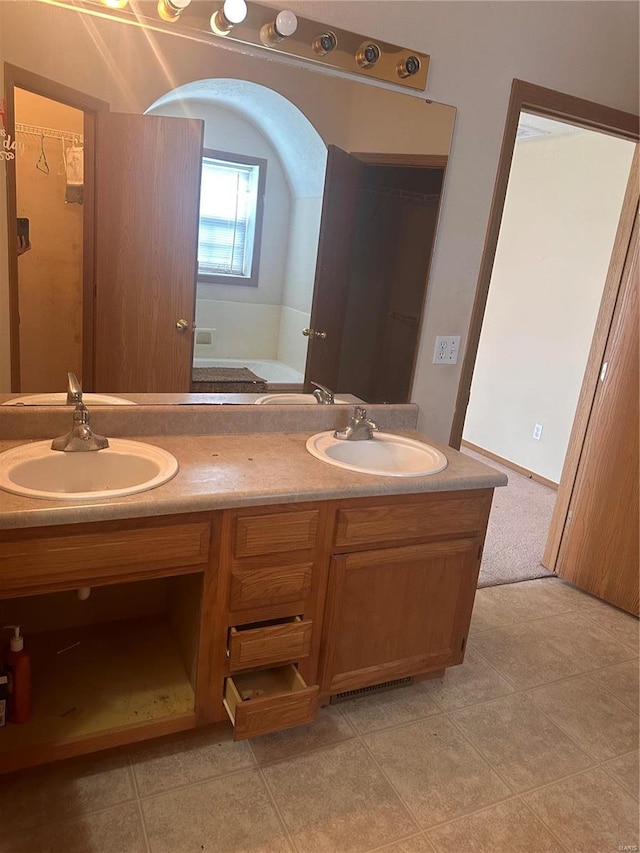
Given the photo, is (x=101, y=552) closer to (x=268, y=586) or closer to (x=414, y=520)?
(x=268, y=586)

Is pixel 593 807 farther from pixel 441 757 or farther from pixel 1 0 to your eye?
pixel 1 0

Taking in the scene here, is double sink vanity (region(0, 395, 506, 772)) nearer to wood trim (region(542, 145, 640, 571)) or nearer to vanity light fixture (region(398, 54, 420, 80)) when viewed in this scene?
wood trim (region(542, 145, 640, 571))

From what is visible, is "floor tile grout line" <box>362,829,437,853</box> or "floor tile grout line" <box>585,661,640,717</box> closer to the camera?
"floor tile grout line" <box>362,829,437,853</box>

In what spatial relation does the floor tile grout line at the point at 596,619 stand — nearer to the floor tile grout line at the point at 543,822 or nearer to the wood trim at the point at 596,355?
the wood trim at the point at 596,355

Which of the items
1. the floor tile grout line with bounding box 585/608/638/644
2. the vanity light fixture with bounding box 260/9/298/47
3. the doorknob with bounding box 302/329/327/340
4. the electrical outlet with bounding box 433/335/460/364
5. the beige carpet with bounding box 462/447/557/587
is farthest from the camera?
the beige carpet with bounding box 462/447/557/587

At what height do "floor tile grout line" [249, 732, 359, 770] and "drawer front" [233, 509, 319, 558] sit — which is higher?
"drawer front" [233, 509, 319, 558]

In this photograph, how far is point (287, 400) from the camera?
2.10 metres

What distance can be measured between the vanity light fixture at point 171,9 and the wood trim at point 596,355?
1.87 metres

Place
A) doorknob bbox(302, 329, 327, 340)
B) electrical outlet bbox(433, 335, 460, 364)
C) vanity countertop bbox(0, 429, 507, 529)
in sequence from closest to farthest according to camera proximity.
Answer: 1. vanity countertop bbox(0, 429, 507, 529)
2. doorknob bbox(302, 329, 327, 340)
3. electrical outlet bbox(433, 335, 460, 364)

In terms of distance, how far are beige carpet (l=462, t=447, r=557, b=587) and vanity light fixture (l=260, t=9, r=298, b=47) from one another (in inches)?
90.6

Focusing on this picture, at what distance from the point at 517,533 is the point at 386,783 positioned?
1.97 metres

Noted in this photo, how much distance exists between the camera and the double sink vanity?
4.68ft

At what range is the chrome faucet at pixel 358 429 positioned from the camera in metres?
2.04

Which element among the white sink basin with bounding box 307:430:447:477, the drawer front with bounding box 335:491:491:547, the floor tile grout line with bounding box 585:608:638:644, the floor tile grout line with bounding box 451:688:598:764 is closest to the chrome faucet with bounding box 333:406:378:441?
the white sink basin with bounding box 307:430:447:477
